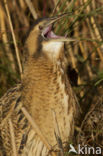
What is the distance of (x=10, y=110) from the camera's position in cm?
140

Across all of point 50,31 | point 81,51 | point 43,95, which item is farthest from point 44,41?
point 81,51

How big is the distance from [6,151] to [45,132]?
0.72 ft

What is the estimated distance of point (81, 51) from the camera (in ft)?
7.02

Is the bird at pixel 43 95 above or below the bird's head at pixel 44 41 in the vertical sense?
below

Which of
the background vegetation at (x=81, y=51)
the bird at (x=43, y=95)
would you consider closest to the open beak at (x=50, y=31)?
the bird at (x=43, y=95)

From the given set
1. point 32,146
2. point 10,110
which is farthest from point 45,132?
point 10,110

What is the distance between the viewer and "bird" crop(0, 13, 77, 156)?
1.22 m

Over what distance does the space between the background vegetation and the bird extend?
19cm

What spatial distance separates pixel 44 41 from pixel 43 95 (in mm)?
209

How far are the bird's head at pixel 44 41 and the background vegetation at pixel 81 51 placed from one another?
0.27 meters

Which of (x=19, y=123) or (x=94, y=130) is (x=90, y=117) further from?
(x=19, y=123)

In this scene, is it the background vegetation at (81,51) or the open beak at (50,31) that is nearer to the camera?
the open beak at (50,31)

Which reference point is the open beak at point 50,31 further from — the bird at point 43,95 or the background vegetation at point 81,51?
the background vegetation at point 81,51

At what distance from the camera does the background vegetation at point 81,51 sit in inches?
61.8
